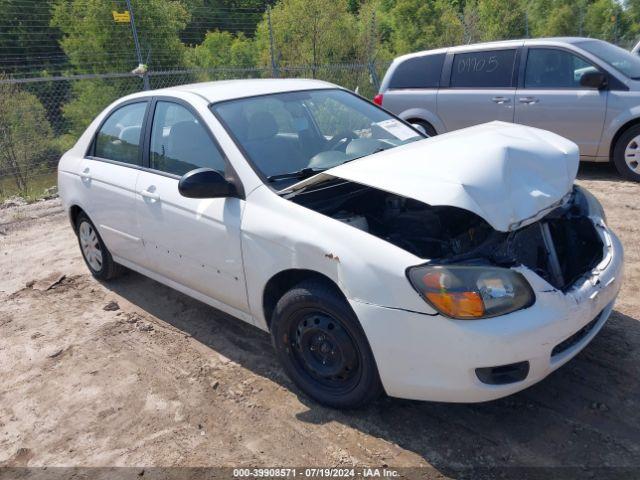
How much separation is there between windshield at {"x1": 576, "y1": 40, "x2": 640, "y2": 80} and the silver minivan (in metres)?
0.02

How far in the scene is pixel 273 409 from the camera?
3.23 metres

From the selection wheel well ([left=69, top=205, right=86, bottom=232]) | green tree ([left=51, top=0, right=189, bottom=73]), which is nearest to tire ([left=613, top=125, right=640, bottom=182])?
wheel well ([left=69, top=205, right=86, bottom=232])

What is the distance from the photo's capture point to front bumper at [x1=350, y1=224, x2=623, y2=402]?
255 cm

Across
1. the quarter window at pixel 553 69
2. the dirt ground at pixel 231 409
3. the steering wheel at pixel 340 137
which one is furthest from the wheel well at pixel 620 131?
the steering wheel at pixel 340 137

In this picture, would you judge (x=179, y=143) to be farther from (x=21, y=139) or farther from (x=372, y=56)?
(x=372, y=56)

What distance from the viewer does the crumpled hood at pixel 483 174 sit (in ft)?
8.94

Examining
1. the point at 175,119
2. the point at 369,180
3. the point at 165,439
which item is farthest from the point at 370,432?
the point at 175,119

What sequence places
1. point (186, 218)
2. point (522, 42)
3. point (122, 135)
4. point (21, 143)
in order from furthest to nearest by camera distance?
→ 1. point (21, 143)
2. point (522, 42)
3. point (122, 135)
4. point (186, 218)

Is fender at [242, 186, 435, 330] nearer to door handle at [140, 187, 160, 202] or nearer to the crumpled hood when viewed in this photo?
the crumpled hood

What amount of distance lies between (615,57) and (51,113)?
1174 cm

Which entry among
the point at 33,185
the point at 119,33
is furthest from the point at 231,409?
the point at 119,33

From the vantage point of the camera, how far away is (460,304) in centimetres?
256

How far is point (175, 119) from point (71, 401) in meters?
1.99

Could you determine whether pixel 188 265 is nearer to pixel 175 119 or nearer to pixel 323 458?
pixel 175 119
